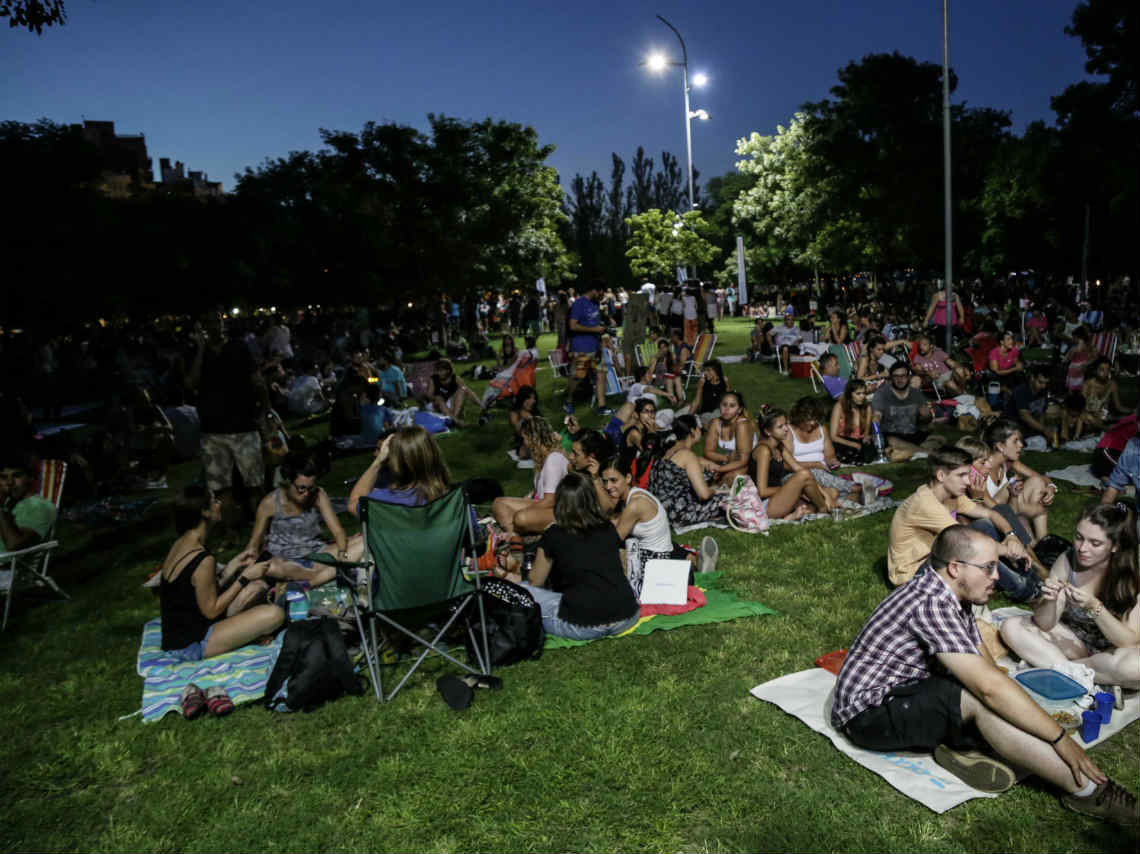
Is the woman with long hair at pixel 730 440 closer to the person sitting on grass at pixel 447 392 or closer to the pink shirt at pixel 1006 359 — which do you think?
the person sitting on grass at pixel 447 392

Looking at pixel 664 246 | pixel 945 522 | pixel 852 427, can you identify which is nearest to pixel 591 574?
pixel 945 522

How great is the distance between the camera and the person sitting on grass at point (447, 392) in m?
13.6

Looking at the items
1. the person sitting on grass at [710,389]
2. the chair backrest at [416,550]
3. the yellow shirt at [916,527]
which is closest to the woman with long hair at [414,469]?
the chair backrest at [416,550]

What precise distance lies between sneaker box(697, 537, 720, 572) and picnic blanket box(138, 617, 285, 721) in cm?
318

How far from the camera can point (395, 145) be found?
2959 cm

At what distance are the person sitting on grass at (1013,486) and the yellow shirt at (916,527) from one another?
2.31ft

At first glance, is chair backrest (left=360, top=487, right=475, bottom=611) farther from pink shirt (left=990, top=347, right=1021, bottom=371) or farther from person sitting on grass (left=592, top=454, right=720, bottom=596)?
pink shirt (left=990, top=347, right=1021, bottom=371)

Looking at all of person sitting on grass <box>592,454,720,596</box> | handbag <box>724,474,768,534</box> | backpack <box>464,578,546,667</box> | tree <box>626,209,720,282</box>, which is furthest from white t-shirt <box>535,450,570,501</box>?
tree <box>626,209,720,282</box>

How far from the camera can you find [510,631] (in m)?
5.11

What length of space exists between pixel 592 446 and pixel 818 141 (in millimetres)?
35269

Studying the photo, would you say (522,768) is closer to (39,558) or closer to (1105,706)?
(1105,706)

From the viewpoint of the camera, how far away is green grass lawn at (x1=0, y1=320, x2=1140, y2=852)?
350cm

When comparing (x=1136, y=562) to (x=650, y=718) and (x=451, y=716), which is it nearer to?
(x=650, y=718)

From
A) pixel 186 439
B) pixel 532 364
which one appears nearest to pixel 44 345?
pixel 186 439
